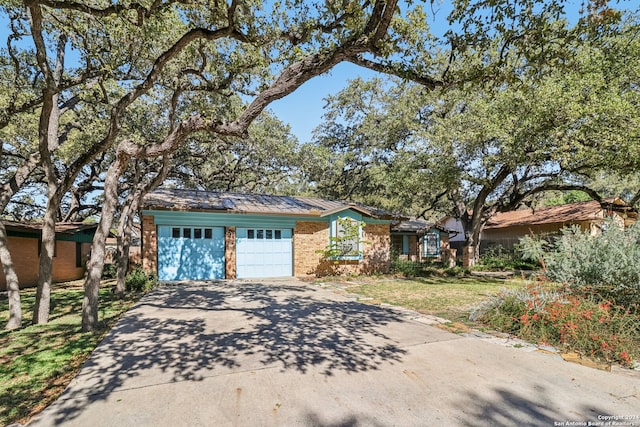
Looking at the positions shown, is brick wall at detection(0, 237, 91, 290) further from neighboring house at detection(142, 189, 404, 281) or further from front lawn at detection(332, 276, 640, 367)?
front lawn at detection(332, 276, 640, 367)

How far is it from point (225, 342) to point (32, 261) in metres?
11.9

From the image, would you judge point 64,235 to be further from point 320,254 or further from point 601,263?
point 601,263

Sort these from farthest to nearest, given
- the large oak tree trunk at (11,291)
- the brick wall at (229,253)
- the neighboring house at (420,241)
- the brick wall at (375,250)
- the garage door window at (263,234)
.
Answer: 1. the neighboring house at (420,241)
2. the brick wall at (375,250)
3. the garage door window at (263,234)
4. the brick wall at (229,253)
5. the large oak tree trunk at (11,291)

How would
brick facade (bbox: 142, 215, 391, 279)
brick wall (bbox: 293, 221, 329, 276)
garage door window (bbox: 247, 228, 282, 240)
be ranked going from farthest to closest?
brick wall (bbox: 293, 221, 329, 276) < garage door window (bbox: 247, 228, 282, 240) < brick facade (bbox: 142, 215, 391, 279)

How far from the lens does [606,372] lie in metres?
3.84

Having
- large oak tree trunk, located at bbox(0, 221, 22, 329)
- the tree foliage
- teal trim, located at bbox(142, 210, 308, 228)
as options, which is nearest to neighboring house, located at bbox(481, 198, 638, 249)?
the tree foliage

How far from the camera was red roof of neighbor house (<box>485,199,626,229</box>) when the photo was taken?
1862 cm

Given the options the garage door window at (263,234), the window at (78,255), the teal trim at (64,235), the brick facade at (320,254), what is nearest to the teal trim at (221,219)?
the garage door window at (263,234)

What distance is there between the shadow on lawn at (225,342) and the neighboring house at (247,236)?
3.84 meters

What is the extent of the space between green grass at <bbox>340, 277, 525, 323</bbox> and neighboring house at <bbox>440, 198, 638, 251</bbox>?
902cm

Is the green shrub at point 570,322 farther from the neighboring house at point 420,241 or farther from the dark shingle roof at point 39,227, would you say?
the neighboring house at point 420,241

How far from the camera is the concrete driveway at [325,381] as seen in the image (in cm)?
287

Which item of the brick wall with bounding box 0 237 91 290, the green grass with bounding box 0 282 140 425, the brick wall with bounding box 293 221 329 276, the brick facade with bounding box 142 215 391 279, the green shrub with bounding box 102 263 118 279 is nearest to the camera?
the green grass with bounding box 0 282 140 425

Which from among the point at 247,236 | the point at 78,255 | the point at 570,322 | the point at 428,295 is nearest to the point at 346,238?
the point at 247,236
